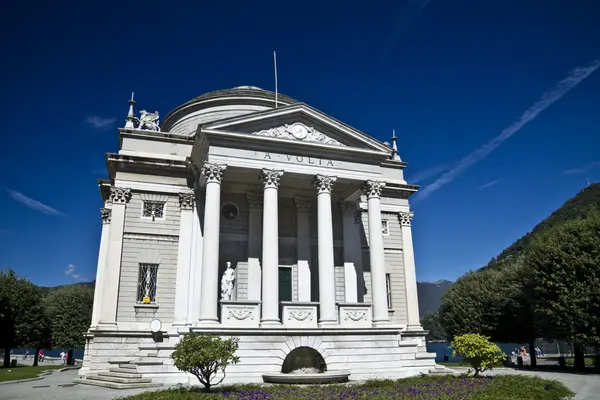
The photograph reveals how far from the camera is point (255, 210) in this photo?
82.3 feet

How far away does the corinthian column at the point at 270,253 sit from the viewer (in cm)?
1948

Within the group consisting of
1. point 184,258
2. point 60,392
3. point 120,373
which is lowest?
point 60,392

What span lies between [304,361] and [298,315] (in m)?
1.94

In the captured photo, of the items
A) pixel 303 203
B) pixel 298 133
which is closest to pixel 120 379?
pixel 303 203

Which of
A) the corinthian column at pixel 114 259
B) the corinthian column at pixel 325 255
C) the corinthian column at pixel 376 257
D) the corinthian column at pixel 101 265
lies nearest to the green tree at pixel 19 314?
the corinthian column at pixel 101 265

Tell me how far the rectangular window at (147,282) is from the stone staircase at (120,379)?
358cm

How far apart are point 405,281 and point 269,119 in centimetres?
1390

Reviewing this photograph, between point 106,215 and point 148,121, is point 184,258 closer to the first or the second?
point 106,215

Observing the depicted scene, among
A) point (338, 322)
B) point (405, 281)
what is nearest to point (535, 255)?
point (405, 281)

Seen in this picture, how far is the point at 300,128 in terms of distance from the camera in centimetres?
2286

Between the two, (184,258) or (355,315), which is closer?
(355,315)

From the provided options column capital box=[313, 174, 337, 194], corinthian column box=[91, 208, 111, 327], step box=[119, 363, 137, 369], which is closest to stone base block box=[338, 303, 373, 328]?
column capital box=[313, 174, 337, 194]

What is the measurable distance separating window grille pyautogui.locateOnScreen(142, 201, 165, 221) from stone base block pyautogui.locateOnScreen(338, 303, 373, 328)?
35.2ft

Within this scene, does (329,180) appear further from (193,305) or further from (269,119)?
(193,305)
